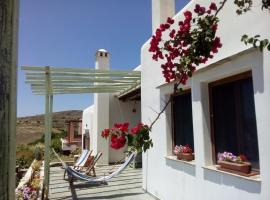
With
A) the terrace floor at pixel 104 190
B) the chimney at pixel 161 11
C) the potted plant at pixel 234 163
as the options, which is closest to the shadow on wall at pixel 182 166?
the potted plant at pixel 234 163

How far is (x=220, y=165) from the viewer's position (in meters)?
4.25

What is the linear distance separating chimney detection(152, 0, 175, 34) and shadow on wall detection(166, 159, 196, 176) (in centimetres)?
346

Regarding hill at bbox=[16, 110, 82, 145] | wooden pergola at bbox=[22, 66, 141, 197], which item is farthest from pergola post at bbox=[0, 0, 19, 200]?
hill at bbox=[16, 110, 82, 145]

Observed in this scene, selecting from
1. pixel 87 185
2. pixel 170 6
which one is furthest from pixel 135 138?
pixel 87 185

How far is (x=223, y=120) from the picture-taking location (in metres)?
4.50

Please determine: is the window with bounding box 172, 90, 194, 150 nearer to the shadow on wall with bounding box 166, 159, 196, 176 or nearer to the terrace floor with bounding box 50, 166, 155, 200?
the shadow on wall with bounding box 166, 159, 196, 176

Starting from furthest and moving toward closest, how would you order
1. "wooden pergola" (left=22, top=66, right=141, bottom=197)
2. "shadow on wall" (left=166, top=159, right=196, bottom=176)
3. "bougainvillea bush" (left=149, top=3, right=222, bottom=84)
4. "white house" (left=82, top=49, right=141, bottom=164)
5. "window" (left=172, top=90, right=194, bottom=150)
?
"white house" (left=82, top=49, right=141, bottom=164), "wooden pergola" (left=22, top=66, right=141, bottom=197), "window" (left=172, top=90, right=194, bottom=150), "shadow on wall" (left=166, top=159, right=196, bottom=176), "bougainvillea bush" (left=149, top=3, right=222, bottom=84)

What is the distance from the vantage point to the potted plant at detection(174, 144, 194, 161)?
5.26 metres

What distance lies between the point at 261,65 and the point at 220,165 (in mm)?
1733

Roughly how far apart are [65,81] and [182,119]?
15.8ft

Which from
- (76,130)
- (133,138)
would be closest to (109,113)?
(133,138)

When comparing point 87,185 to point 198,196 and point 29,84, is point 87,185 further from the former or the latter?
point 198,196

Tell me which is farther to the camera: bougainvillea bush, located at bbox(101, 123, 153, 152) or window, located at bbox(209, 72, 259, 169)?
window, located at bbox(209, 72, 259, 169)

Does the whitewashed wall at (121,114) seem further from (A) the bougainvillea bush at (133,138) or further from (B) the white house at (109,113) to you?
(A) the bougainvillea bush at (133,138)
